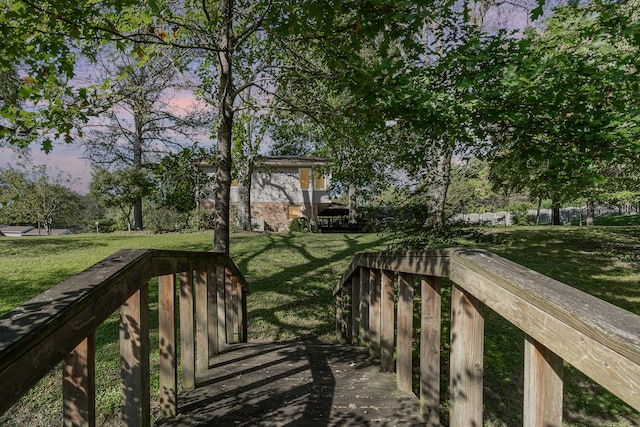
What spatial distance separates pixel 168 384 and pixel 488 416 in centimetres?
335

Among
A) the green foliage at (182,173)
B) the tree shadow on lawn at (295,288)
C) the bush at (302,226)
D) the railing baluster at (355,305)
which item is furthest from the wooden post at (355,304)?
the bush at (302,226)

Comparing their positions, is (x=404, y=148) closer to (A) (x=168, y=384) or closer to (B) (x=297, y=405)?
(B) (x=297, y=405)

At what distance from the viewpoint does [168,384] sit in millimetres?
2348

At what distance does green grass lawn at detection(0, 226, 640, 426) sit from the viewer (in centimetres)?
399

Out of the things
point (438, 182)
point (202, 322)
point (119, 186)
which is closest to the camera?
point (202, 322)

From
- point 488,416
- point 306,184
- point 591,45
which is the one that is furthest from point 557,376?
point 306,184

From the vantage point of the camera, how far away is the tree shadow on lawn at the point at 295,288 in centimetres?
593

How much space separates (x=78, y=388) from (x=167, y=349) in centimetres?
111

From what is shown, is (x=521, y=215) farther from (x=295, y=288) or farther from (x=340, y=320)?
(x=340, y=320)

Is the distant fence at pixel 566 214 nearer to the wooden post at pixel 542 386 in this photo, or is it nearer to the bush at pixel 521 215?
the bush at pixel 521 215

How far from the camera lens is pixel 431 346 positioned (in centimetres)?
229

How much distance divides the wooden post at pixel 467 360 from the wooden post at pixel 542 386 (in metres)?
0.49

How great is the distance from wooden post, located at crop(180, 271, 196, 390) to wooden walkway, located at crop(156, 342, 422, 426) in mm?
106

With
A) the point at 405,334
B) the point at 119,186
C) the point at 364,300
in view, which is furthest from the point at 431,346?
the point at 119,186
